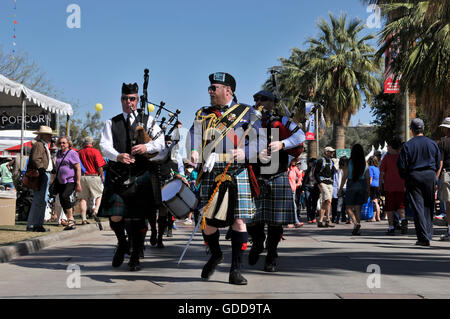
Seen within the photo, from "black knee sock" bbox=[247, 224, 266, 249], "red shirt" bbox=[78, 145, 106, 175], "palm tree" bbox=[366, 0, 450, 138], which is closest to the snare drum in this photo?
"black knee sock" bbox=[247, 224, 266, 249]

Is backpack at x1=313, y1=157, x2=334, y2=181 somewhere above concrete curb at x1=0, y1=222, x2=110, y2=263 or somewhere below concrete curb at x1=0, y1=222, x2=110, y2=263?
above

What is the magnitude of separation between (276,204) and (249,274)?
798 millimetres

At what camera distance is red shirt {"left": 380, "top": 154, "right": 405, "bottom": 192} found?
12.2 metres

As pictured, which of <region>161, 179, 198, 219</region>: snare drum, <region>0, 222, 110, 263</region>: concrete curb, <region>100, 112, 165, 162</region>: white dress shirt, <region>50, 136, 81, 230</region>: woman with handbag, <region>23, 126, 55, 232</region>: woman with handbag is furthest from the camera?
<region>50, 136, 81, 230</region>: woman with handbag

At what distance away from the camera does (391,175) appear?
40.9 ft

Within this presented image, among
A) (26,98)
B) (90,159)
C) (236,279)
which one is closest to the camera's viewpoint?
(236,279)

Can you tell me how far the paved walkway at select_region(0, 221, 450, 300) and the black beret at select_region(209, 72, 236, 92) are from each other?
6.20 feet

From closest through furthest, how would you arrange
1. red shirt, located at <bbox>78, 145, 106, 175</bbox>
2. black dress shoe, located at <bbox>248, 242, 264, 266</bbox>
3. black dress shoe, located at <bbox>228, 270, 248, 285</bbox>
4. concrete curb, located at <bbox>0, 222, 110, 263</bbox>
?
black dress shoe, located at <bbox>228, 270, 248, 285</bbox> < black dress shoe, located at <bbox>248, 242, 264, 266</bbox> < concrete curb, located at <bbox>0, 222, 110, 263</bbox> < red shirt, located at <bbox>78, 145, 106, 175</bbox>

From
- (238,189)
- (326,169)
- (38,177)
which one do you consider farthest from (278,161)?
(326,169)

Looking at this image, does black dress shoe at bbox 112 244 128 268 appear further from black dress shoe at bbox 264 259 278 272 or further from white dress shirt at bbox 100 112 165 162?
black dress shoe at bbox 264 259 278 272

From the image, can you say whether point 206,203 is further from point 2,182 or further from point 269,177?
point 2,182

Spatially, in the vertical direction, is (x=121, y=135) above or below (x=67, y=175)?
above

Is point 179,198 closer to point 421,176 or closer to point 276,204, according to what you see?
point 276,204

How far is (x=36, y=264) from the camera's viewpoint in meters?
7.60
